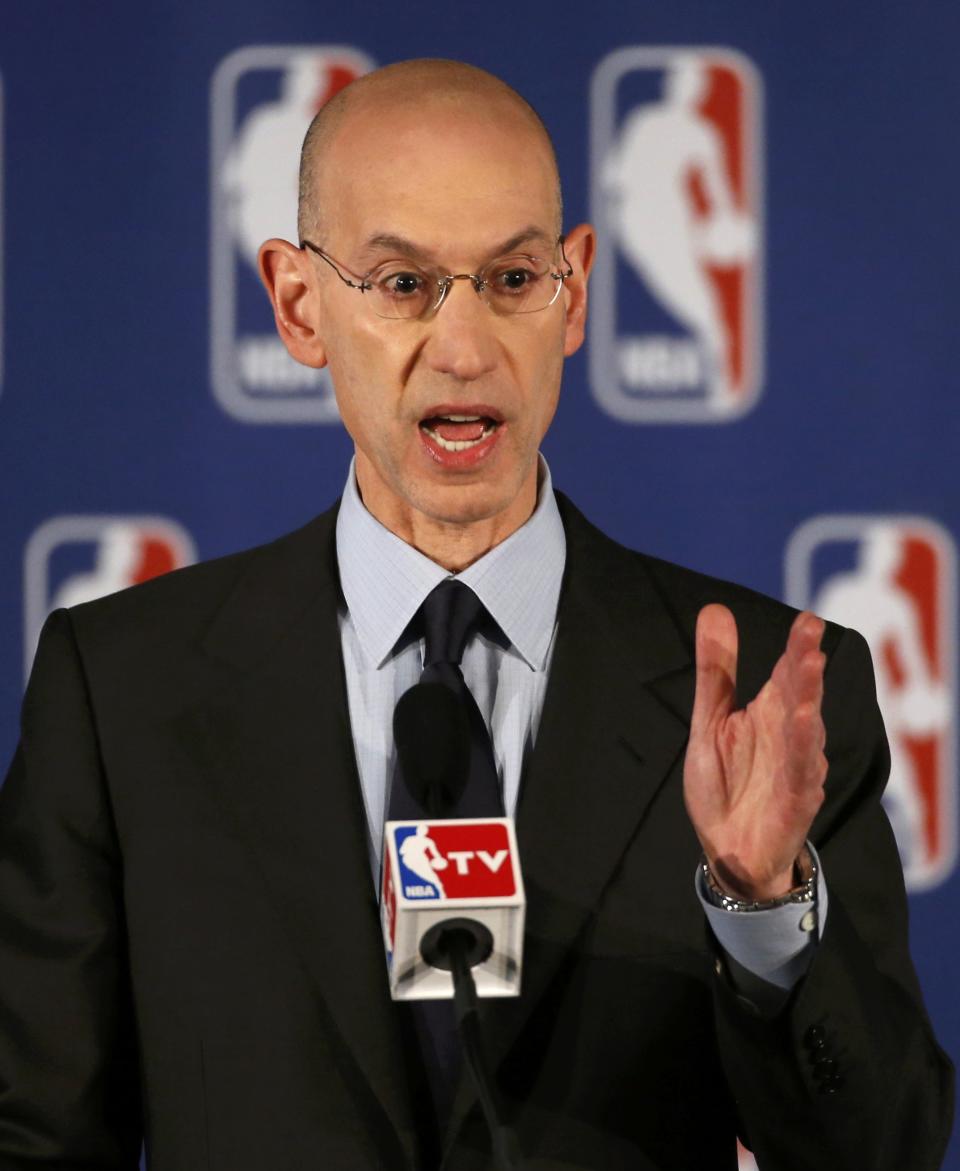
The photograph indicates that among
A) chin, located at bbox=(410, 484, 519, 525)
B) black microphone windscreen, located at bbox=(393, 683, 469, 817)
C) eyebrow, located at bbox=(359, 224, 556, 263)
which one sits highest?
eyebrow, located at bbox=(359, 224, 556, 263)

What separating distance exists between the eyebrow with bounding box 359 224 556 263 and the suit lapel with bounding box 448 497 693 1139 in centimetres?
26

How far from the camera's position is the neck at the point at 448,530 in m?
1.49

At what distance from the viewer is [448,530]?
1.49 meters

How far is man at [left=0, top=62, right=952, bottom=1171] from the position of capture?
1.24 metres

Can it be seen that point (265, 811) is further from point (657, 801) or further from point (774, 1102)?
point (774, 1102)

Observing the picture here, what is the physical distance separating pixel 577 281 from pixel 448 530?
236 millimetres

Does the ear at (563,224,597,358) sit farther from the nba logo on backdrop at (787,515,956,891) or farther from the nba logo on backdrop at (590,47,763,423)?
the nba logo on backdrop at (787,515,956,891)

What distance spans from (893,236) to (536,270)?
0.78 m

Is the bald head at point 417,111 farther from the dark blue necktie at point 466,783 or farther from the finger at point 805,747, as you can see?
the finger at point 805,747

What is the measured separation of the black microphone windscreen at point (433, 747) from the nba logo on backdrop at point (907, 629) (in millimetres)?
987

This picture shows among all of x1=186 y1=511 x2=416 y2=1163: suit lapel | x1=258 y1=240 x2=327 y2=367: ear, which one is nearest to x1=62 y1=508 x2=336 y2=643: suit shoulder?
x1=186 y1=511 x2=416 y2=1163: suit lapel

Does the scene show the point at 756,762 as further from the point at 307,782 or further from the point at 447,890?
the point at 307,782

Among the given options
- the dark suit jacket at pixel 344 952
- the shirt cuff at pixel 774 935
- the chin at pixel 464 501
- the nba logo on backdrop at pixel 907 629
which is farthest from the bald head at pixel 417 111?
the nba logo on backdrop at pixel 907 629

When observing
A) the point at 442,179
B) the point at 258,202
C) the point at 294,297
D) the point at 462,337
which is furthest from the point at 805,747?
the point at 258,202
